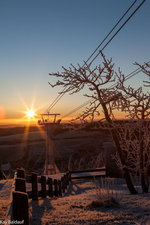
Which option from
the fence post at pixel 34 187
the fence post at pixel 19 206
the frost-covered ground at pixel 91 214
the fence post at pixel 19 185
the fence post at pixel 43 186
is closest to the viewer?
the fence post at pixel 19 206

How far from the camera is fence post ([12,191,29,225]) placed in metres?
2.84

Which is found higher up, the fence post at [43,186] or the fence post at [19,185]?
the fence post at [19,185]

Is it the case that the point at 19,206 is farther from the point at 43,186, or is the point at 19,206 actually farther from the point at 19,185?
the point at 43,186

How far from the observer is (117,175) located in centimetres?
1669

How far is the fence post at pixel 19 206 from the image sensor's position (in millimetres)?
2836

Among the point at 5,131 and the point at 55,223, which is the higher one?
the point at 5,131

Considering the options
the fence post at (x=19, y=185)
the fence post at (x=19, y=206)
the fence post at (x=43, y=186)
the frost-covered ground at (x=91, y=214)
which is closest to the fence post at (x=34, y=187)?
the fence post at (x=43, y=186)

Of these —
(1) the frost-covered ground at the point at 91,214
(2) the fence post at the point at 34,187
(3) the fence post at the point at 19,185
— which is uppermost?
(3) the fence post at the point at 19,185

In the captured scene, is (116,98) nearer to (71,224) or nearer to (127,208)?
(127,208)

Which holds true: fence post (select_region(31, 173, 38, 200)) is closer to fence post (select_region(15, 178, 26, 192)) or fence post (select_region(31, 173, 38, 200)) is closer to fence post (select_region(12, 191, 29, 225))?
fence post (select_region(15, 178, 26, 192))

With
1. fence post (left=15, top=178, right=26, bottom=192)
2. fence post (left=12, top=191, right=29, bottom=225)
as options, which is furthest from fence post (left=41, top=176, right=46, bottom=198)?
fence post (left=12, top=191, right=29, bottom=225)

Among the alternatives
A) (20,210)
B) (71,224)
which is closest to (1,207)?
(71,224)

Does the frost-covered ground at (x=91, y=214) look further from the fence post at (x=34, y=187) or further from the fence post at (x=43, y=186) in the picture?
the fence post at (x=43, y=186)

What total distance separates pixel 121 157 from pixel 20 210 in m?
7.49
